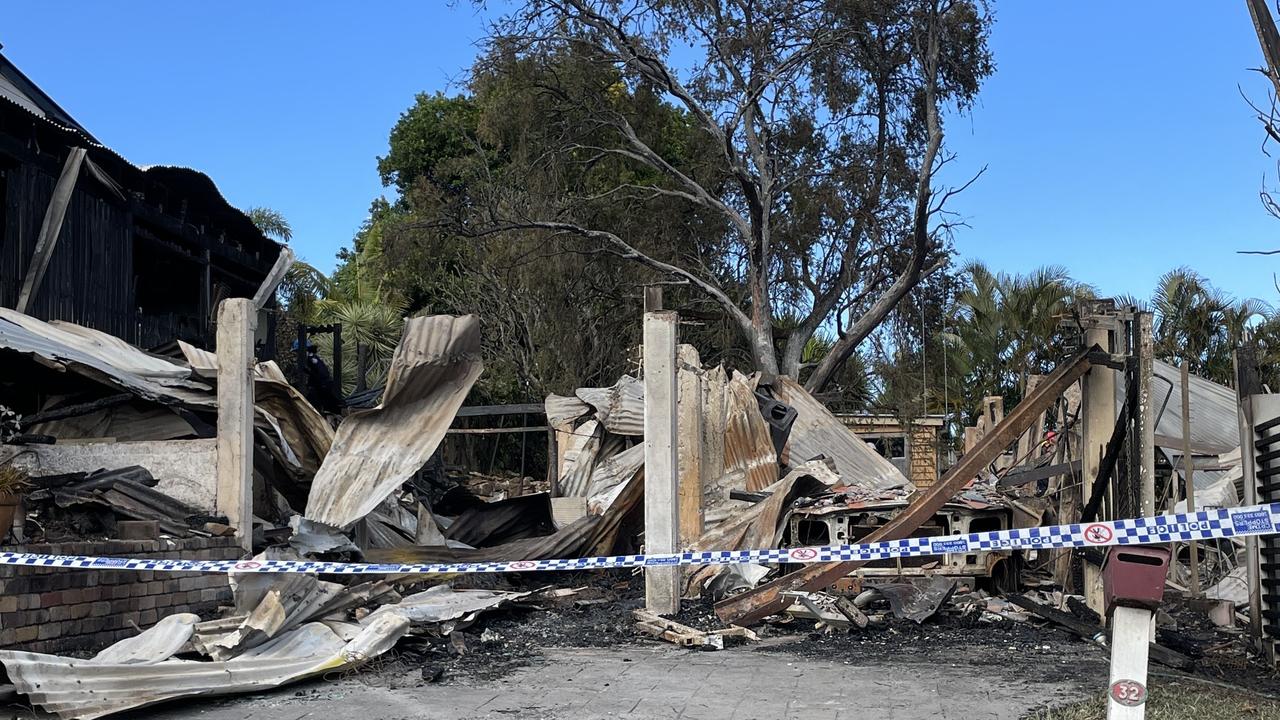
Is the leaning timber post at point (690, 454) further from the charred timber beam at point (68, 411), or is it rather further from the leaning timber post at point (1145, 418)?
the charred timber beam at point (68, 411)

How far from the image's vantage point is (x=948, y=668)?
25.1ft

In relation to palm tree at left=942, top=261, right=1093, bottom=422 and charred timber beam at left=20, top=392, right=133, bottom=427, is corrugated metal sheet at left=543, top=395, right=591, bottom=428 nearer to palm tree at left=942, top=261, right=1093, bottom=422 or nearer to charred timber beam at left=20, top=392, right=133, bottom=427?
charred timber beam at left=20, top=392, right=133, bottom=427

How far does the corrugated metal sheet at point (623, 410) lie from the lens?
16.0 metres

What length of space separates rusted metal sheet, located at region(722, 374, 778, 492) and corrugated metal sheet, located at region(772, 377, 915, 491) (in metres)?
1.39

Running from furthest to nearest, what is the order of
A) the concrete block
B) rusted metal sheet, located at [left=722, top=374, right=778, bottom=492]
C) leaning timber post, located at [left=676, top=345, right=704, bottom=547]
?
rusted metal sheet, located at [left=722, top=374, right=778, bottom=492] < leaning timber post, located at [left=676, top=345, right=704, bottom=547] < the concrete block

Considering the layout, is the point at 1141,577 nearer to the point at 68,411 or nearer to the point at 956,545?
the point at 956,545

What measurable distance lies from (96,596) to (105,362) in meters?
3.20

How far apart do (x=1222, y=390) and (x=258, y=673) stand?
46.2 ft

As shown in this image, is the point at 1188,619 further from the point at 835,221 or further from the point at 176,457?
the point at 835,221

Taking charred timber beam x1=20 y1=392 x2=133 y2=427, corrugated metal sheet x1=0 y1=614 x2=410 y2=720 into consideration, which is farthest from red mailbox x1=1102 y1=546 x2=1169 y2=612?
charred timber beam x1=20 y1=392 x2=133 y2=427

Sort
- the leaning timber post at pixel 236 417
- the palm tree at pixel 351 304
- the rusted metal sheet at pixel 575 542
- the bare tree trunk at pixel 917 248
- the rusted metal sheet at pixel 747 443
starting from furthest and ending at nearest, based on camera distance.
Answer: the palm tree at pixel 351 304 → the bare tree trunk at pixel 917 248 → the rusted metal sheet at pixel 747 443 → the rusted metal sheet at pixel 575 542 → the leaning timber post at pixel 236 417

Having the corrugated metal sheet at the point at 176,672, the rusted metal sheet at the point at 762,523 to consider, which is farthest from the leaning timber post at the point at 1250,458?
the corrugated metal sheet at the point at 176,672

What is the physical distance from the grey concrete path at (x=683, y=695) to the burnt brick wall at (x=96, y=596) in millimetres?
1190

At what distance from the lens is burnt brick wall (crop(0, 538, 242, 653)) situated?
268 inches
